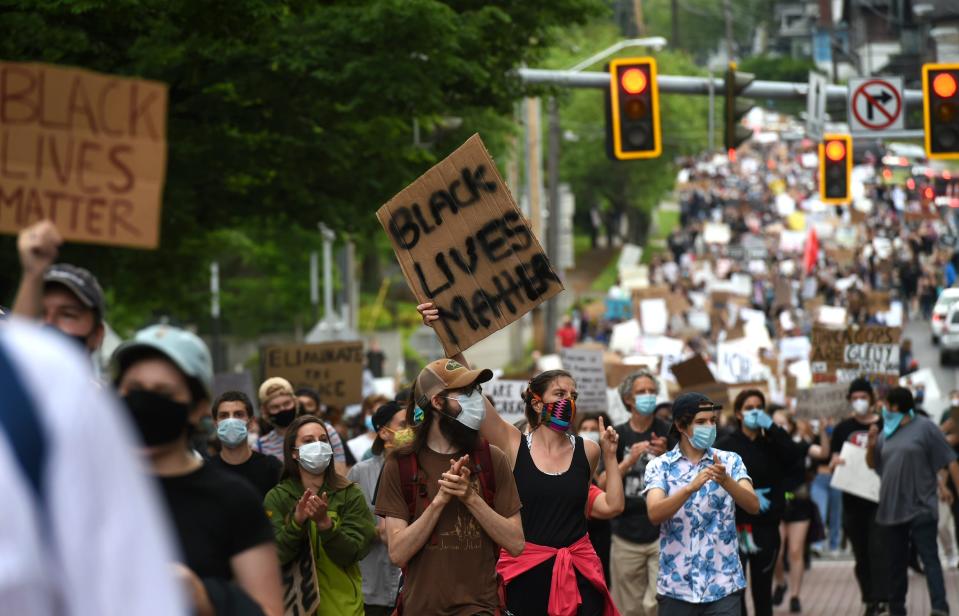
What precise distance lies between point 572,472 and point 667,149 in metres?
69.3

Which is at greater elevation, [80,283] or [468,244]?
[468,244]

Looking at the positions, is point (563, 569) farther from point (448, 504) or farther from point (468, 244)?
point (468, 244)

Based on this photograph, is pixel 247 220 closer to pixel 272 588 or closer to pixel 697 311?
pixel 272 588

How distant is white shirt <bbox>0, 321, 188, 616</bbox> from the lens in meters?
2.05

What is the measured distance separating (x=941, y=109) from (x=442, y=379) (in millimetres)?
13280

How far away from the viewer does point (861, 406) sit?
1426 cm

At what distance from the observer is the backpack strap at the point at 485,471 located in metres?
7.09

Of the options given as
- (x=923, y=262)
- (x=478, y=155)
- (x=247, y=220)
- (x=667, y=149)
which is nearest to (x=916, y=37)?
(x=667, y=149)

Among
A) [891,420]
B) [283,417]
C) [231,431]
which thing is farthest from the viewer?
[891,420]

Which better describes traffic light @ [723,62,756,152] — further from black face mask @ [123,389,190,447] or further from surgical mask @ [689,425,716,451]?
black face mask @ [123,389,190,447]

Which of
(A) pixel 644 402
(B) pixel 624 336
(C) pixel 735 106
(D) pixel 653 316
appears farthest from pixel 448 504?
(D) pixel 653 316

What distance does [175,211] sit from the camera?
17.3 metres

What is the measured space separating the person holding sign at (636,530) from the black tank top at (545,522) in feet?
9.78

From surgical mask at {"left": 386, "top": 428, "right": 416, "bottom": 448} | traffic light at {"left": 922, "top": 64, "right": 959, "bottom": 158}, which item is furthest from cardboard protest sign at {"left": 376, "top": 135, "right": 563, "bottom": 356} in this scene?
traffic light at {"left": 922, "top": 64, "right": 959, "bottom": 158}
